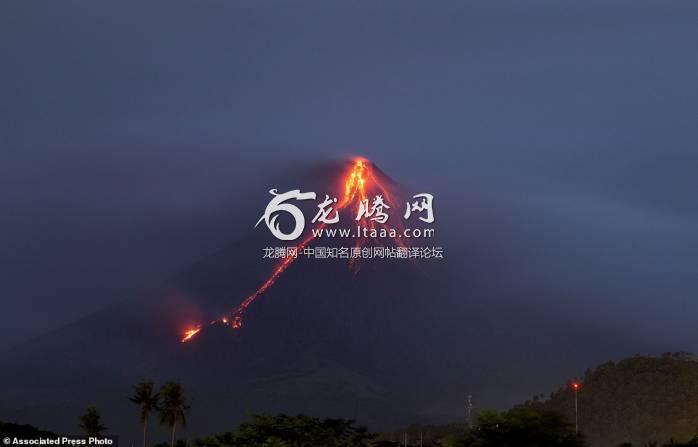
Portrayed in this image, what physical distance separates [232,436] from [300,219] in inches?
2889

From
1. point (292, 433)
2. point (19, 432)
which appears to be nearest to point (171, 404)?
point (19, 432)

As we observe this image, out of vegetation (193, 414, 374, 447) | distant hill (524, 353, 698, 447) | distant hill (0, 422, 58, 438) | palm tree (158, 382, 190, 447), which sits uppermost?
distant hill (524, 353, 698, 447)

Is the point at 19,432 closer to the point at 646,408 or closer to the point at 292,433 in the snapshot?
the point at 292,433

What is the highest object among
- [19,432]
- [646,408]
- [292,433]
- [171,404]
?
[646,408]

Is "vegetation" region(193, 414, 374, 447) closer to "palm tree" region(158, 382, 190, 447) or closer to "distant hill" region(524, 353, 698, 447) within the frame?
"palm tree" region(158, 382, 190, 447)

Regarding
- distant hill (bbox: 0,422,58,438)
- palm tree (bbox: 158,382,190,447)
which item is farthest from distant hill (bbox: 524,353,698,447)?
distant hill (bbox: 0,422,58,438)

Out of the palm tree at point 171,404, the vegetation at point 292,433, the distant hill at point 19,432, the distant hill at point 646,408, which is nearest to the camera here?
the vegetation at point 292,433

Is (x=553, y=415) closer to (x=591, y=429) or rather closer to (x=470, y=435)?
(x=470, y=435)

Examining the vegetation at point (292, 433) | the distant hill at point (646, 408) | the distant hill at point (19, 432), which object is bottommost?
the vegetation at point (292, 433)

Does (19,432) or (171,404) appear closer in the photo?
(19,432)

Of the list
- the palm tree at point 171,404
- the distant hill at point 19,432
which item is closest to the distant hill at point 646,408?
the palm tree at point 171,404

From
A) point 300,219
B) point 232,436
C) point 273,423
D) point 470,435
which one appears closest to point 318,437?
point 273,423

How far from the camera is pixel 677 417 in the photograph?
175500mm

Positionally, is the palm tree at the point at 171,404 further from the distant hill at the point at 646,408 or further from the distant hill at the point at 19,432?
the distant hill at the point at 646,408
